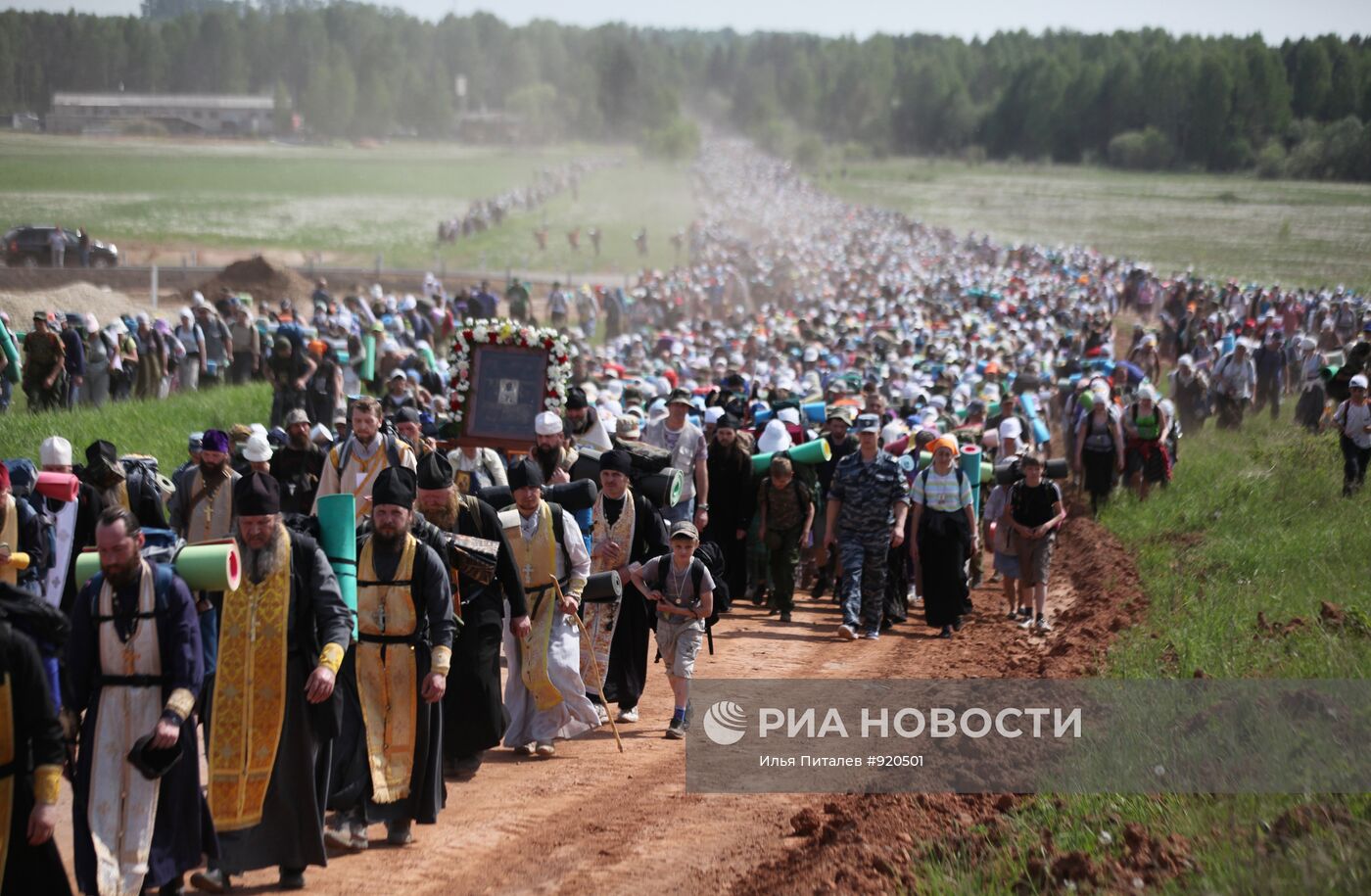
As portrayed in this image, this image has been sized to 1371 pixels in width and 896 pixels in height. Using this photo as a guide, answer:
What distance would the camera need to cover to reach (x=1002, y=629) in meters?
13.3

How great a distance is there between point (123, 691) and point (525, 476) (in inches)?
118

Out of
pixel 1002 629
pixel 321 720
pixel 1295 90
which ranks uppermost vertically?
pixel 1295 90

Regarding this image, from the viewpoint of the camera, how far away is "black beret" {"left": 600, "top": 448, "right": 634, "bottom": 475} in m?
9.78

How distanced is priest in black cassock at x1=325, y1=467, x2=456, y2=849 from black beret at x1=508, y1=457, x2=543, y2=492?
1436mm

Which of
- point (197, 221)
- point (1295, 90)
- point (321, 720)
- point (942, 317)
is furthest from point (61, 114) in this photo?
point (321, 720)

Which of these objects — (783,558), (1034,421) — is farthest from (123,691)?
(1034,421)

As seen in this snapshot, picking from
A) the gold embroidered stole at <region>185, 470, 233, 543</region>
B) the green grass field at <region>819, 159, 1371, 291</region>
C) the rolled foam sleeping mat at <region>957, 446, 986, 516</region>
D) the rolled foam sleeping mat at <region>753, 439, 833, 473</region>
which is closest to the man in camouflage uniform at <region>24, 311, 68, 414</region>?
the gold embroidered stole at <region>185, 470, 233, 543</region>

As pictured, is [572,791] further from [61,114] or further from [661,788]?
[61,114]

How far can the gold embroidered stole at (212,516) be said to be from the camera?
10.3 metres

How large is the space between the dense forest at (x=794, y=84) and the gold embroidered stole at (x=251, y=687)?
→ 3100 centimetres

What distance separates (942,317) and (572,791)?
92.1 feet

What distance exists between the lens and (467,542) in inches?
316

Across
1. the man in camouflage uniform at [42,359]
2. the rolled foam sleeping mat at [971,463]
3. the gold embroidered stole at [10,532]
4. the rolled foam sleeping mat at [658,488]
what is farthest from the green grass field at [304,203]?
the gold embroidered stole at [10,532]

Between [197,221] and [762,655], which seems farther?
[197,221]
